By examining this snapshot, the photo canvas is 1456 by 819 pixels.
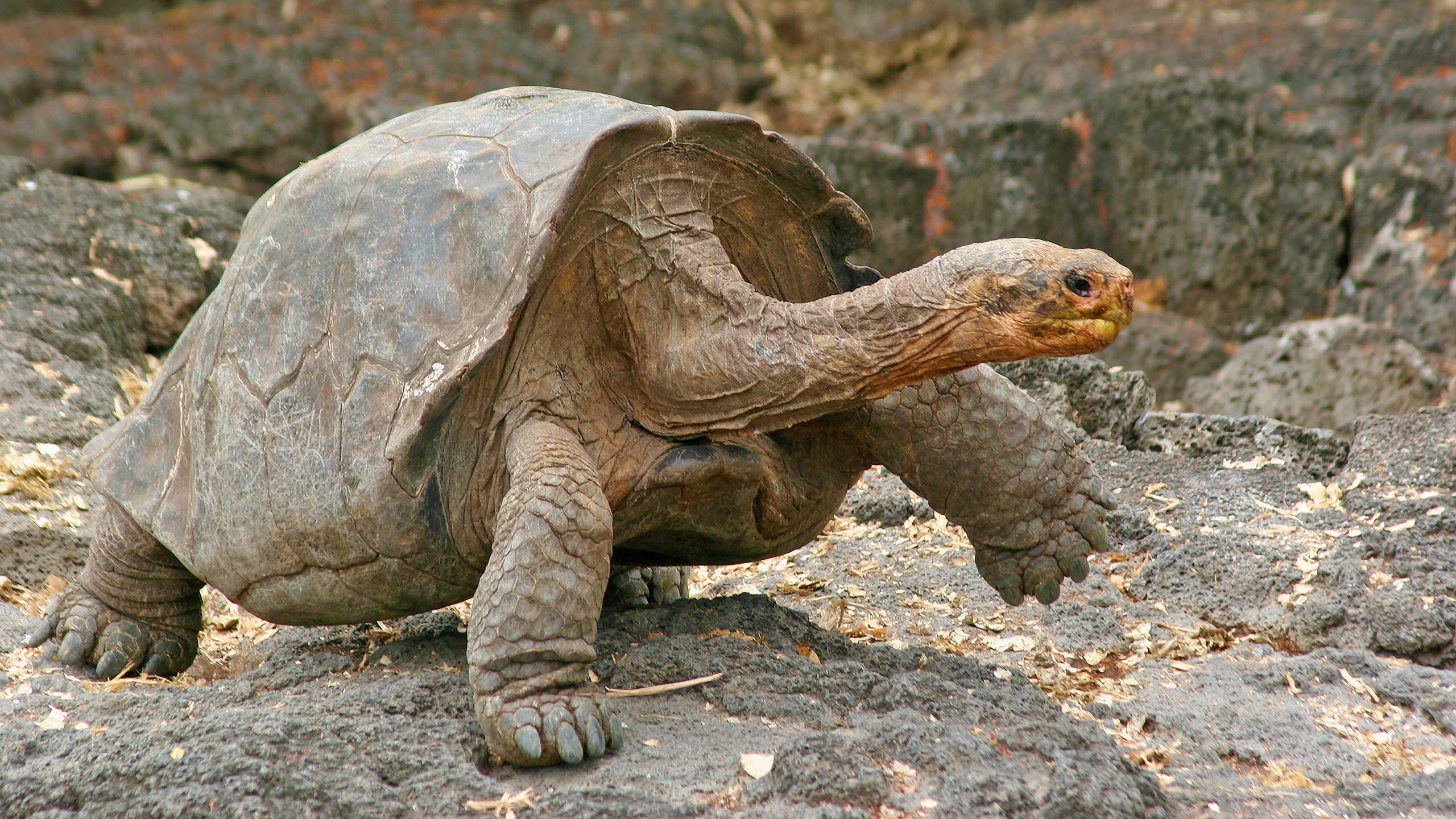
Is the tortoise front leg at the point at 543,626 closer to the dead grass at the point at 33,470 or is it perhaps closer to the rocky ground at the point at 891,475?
the rocky ground at the point at 891,475

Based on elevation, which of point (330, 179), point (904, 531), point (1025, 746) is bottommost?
point (904, 531)

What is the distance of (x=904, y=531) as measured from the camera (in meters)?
5.00

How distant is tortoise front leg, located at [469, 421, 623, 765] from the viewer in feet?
8.96

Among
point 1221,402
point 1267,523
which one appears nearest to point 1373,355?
point 1221,402

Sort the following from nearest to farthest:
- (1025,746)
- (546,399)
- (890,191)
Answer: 1. (1025,746)
2. (546,399)
3. (890,191)

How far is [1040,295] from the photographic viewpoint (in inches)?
104

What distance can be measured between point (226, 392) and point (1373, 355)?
5.01m

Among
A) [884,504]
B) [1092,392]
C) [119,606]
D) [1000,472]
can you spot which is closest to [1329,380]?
[1092,392]

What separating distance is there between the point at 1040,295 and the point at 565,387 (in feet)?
3.76

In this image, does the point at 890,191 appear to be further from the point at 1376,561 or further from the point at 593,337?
the point at 593,337

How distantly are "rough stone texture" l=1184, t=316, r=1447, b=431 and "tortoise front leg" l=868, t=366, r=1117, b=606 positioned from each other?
292cm

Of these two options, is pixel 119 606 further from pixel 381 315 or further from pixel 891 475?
pixel 891 475

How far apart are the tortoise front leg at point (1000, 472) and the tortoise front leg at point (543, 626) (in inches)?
36.0

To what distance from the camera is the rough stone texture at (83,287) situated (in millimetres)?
5520
